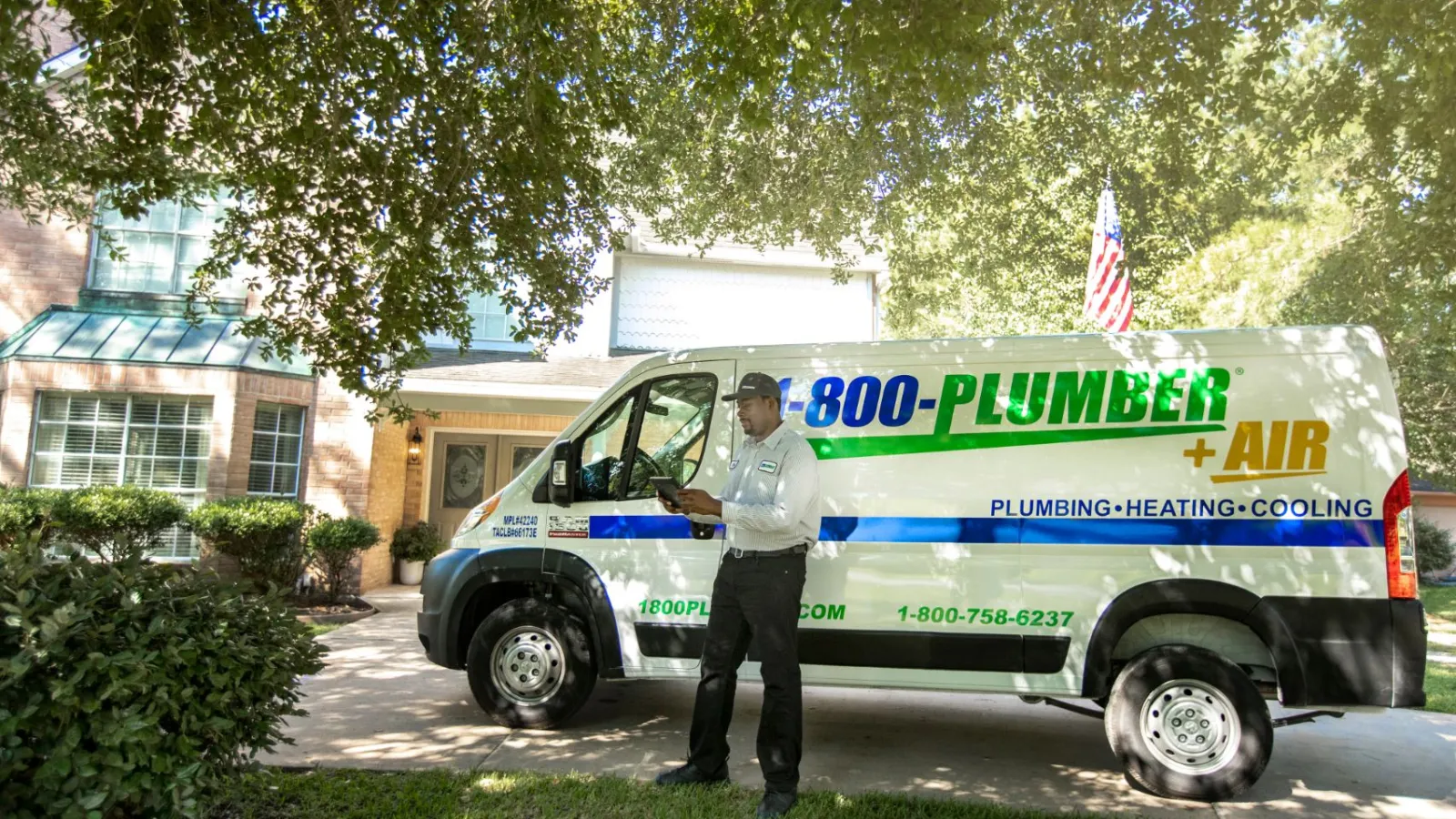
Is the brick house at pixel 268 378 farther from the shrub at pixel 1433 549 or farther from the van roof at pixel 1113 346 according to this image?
the shrub at pixel 1433 549

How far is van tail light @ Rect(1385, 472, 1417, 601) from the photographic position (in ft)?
15.3

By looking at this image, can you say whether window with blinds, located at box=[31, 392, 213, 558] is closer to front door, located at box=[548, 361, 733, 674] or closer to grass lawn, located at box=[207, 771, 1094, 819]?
front door, located at box=[548, 361, 733, 674]

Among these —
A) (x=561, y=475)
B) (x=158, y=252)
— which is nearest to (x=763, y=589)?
(x=561, y=475)

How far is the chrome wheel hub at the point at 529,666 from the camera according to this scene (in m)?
5.80

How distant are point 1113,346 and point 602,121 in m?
3.63

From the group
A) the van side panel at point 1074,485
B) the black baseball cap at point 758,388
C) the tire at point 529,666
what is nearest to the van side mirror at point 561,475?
the tire at point 529,666

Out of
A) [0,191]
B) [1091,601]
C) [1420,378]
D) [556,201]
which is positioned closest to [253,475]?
[0,191]

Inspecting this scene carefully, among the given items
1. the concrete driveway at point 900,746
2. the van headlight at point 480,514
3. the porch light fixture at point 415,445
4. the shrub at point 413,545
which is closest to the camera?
the concrete driveway at point 900,746

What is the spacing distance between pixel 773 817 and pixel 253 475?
10478mm

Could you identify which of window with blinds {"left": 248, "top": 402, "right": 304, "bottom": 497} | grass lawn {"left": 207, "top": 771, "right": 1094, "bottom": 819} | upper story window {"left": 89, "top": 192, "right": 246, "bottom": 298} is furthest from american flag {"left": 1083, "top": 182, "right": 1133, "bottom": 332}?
upper story window {"left": 89, "top": 192, "right": 246, "bottom": 298}

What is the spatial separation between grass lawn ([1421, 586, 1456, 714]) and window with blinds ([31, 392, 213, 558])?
43.2 feet

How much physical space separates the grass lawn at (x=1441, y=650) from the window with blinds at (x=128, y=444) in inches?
518

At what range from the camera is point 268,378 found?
40.1 ft

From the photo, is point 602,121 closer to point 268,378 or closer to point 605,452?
point 605,452
